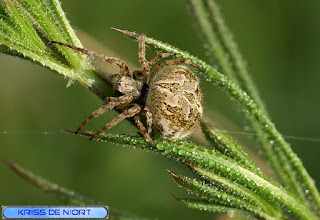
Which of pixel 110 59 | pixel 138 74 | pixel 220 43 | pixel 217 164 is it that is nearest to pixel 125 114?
pixel 110 59

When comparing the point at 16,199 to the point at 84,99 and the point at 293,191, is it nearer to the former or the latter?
the point at 84,99

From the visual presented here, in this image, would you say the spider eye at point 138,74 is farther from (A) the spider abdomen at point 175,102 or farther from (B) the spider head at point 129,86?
(A) the spider abdomen at point 175,102

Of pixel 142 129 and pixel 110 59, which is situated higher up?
pixel 110 59

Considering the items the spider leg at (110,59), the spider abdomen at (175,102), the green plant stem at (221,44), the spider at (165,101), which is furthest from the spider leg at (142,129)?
the green plant stem at (221,44)

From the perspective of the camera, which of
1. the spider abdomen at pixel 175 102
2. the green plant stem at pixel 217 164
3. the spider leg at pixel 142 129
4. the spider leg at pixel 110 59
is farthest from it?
the spider abdomen at pixel 175 102

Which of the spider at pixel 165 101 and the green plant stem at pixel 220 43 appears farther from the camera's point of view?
the green plant stem at pixel 220 43


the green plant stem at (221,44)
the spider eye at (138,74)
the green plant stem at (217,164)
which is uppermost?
the green plant stem at (221,44)

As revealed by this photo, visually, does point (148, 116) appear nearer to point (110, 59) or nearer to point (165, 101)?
point (165, 101)

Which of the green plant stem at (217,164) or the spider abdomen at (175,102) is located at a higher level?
the spider abdomen at (175,102)

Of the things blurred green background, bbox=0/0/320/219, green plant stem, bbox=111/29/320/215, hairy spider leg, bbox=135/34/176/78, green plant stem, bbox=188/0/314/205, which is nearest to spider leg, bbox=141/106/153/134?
hairy spider leg, bbox=135/34/176/78

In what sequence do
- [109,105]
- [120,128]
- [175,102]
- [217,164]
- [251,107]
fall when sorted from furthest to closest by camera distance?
[120,128] → [175,102] → [109,105] → [251,107] → [217,164]
